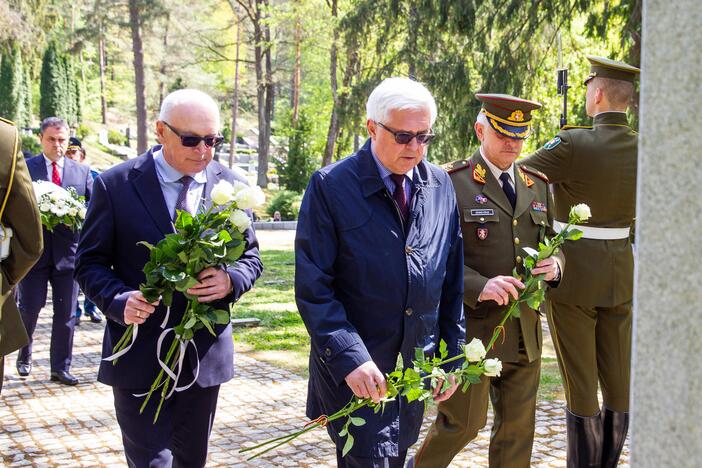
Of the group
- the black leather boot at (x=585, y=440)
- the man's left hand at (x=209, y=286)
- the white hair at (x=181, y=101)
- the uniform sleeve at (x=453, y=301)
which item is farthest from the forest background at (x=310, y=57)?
the man's left hand at (x=209, y=286)

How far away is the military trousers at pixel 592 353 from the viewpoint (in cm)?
496

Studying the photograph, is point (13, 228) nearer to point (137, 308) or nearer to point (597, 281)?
point (137, 308)

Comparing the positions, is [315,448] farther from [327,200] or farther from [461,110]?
[461,110]

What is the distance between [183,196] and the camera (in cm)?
394

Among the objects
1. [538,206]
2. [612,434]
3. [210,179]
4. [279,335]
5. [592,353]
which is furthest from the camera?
[279,335]

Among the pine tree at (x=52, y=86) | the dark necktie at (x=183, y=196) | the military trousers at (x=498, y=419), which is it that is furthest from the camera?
the pine tree at (x=52, y=86)

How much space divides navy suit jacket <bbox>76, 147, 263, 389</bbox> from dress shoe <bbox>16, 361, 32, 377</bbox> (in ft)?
15.3

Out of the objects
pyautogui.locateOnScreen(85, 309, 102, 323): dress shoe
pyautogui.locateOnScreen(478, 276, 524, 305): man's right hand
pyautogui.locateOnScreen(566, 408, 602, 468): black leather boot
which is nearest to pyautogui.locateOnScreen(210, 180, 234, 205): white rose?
pyautogui.locateOnScreen(478, 276, 524, 305): man's right hand

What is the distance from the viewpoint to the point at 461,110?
13.9m

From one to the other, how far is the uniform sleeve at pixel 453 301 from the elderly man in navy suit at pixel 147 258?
88 centimetres

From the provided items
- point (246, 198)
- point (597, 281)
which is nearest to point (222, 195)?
point (246, 198)

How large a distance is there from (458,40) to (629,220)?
9.42m

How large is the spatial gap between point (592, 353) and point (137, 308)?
2691 millimetres

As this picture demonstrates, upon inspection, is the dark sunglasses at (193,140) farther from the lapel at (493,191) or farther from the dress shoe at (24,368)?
the dress shoe at (24,368)
